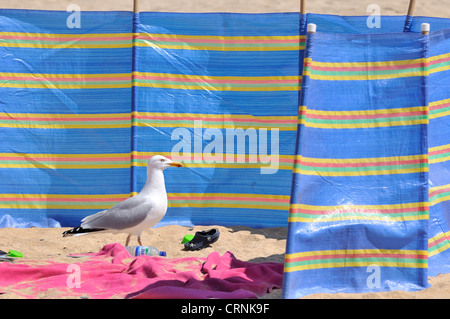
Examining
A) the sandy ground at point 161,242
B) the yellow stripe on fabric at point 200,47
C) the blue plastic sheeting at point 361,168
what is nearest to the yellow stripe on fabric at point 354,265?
the blue plastic sheeting at point 361,168

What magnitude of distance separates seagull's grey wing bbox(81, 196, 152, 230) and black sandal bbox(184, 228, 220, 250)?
534mm

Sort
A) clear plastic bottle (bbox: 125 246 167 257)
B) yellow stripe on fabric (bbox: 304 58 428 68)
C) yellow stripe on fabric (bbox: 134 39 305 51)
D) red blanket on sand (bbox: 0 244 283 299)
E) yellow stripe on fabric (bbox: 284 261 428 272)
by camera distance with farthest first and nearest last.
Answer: yellow stripe on fabric (bbox: 134 39 305 51) → clear plastic bottle (bbox: 125 246 167 257) → red blanket on sand (bbox: 0 244 283 299) → yellow stripe on fabric (bbox: 304 58 428 68) → yellow stripe on fabric (bbox: 284 261 428 272)

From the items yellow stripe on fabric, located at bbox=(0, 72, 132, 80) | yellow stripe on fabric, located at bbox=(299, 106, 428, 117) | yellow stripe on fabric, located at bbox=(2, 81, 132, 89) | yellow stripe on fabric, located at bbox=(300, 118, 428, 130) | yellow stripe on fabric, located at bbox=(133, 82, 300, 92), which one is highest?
yellow stripe on fabric, located at bbox=(0, 72, 132, 80)

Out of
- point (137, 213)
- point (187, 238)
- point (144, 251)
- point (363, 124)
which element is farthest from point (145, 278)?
point (363, 124)

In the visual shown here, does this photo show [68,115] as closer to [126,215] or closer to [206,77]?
[206,77]

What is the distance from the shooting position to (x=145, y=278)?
17.1 ft

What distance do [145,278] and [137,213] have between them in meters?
1.13

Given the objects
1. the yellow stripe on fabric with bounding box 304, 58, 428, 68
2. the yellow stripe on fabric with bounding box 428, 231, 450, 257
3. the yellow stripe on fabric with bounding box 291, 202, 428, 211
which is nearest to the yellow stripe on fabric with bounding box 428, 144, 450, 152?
the yellow stripe on fabric with bounding box 428, 231, 450, 257

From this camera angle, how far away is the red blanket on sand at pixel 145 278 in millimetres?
4918

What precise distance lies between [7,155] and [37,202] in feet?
1.83

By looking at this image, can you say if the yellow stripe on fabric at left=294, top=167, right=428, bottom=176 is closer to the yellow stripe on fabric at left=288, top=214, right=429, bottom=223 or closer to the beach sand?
the yellow stripe on fabric at left=288, top=214, right=429, bottom=223

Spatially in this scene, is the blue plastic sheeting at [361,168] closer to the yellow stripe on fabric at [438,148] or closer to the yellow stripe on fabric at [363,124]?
the yellow stripe on fabric at [363,124]

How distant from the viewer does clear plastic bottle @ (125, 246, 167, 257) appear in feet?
20.1

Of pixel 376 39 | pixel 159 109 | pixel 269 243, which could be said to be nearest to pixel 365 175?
pixel 376 39
